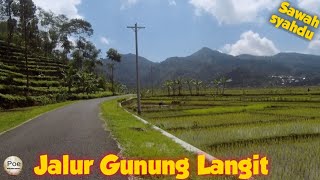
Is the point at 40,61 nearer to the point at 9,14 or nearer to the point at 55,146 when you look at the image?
the point at 9,14

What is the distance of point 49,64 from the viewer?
3846 inches

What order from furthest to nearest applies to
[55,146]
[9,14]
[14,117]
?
[9,14] → [14,117] → [55,146]

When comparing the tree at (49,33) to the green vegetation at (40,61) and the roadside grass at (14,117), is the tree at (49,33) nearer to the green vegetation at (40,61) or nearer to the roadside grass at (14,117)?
the green vegetation at (40,61)

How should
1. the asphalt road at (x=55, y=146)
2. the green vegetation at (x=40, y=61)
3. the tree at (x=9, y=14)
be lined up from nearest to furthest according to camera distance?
the asphalt road at (x=55, y=146) → the green vegetation at (x=40, y=61) → the tree at (x=9, y=14)

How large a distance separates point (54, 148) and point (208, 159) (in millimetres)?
5825

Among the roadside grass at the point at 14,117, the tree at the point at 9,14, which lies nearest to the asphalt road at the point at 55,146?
the roadside grass at the point at 14,117

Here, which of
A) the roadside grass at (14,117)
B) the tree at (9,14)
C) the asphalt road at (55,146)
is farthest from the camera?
the tree at (9,14)

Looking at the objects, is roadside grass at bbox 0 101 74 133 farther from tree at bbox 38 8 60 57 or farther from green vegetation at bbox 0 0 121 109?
tree at bbox 38 8 60 57

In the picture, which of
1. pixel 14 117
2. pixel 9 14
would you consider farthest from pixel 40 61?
pixel 14 117

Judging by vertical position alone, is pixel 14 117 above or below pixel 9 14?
below

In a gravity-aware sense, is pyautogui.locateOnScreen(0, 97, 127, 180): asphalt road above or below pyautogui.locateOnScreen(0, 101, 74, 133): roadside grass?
above

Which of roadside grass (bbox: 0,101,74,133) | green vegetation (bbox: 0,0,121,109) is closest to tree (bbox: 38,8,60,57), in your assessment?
green vegetation (bbox: 0,0,121,109)

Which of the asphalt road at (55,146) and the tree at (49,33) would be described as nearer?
the asphalt road at (55,146)

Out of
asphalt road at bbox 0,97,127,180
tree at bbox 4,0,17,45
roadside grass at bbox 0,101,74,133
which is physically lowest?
roadside grass at bbox 0,101,74,133
